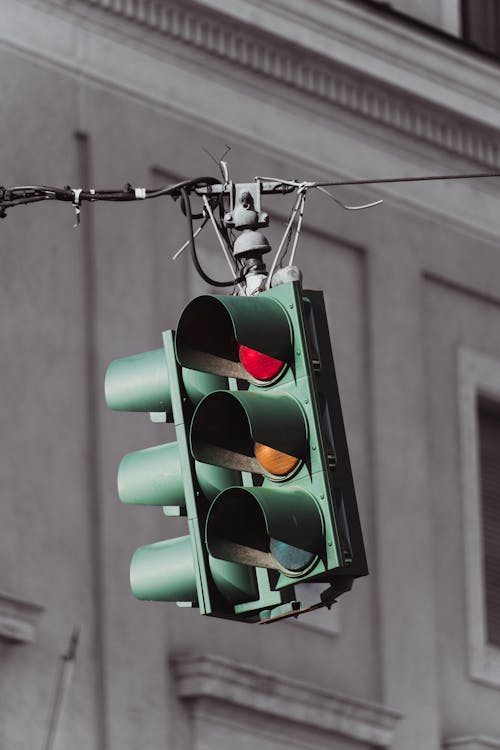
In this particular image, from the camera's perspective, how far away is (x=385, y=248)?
925 inches

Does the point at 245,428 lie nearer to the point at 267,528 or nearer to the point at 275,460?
the point at 275,460

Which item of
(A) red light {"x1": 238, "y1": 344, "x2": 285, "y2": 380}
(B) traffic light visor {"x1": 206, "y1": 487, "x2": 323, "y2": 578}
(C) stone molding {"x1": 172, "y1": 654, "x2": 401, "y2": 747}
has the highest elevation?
(C) stone molding {"x1": 172, "y1": 654, "x2": 401, "y2": 747}

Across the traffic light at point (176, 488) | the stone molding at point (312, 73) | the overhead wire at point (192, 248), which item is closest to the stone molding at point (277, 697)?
the stone molding at point (312, 73)

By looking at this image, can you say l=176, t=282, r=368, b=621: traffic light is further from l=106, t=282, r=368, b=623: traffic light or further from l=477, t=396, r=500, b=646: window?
l=477, t=396, r=500, b=646: window

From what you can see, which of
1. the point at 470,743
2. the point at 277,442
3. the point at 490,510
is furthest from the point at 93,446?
the point at 277,442

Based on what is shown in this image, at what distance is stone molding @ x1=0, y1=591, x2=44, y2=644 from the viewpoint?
62.3 feet

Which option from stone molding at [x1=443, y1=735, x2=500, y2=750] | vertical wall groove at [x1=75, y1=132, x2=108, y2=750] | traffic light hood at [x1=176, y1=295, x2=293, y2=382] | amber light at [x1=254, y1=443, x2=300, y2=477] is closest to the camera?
amber light at [x1=254, y1=443, x2=300, y2=477]

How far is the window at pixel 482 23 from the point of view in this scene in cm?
2484

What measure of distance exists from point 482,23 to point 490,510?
14.7 ft

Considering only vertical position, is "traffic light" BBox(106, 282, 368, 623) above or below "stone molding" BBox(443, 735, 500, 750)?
below

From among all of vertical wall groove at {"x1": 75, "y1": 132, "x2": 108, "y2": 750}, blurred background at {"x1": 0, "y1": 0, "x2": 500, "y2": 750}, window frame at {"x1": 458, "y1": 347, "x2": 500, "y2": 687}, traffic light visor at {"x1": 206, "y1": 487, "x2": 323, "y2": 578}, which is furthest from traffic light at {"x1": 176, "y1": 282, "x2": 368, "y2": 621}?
window frame at {"x1": 458, "y1": 347, "x2": 500, "y2": 687}

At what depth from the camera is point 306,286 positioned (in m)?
22.1

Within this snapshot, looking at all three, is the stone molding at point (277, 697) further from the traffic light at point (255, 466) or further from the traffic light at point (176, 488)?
the traffic light at point (255, 466)

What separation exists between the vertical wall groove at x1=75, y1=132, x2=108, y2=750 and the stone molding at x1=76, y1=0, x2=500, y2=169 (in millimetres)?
1396
